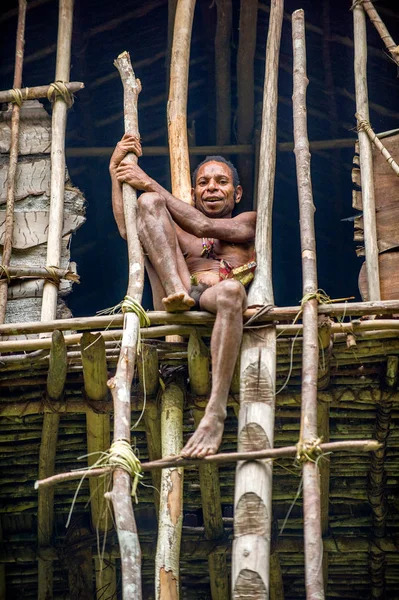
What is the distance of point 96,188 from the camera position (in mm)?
9055

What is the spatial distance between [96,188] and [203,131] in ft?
3.25

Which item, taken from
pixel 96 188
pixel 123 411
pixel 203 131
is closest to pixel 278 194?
pixel 203 131

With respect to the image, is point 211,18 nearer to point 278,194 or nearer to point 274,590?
point 278,194

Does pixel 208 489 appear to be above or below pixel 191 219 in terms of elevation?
below

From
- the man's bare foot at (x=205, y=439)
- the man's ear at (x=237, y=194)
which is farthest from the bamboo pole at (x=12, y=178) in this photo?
the man's bare foot at (x=205, y=439)

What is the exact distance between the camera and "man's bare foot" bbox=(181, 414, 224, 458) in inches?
199

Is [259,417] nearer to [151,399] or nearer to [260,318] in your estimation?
[260,318]

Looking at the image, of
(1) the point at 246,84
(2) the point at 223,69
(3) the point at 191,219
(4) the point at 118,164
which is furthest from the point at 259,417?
(2) the point at 223,69

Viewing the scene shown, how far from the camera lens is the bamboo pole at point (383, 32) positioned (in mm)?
6895

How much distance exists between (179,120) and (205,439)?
2.52 meters

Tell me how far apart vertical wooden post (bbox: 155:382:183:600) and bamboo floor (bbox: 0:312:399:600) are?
0.13m

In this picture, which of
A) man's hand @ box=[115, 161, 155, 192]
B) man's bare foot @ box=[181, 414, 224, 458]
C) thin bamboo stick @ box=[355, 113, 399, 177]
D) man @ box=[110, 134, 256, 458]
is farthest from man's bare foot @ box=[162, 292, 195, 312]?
thin bamboo stick @ box=[355, 113, 399, 177]

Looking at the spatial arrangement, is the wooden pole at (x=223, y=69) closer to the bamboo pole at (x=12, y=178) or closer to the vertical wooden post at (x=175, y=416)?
the vertical wooden post at (x=175, y=416)

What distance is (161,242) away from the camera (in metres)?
5.93
